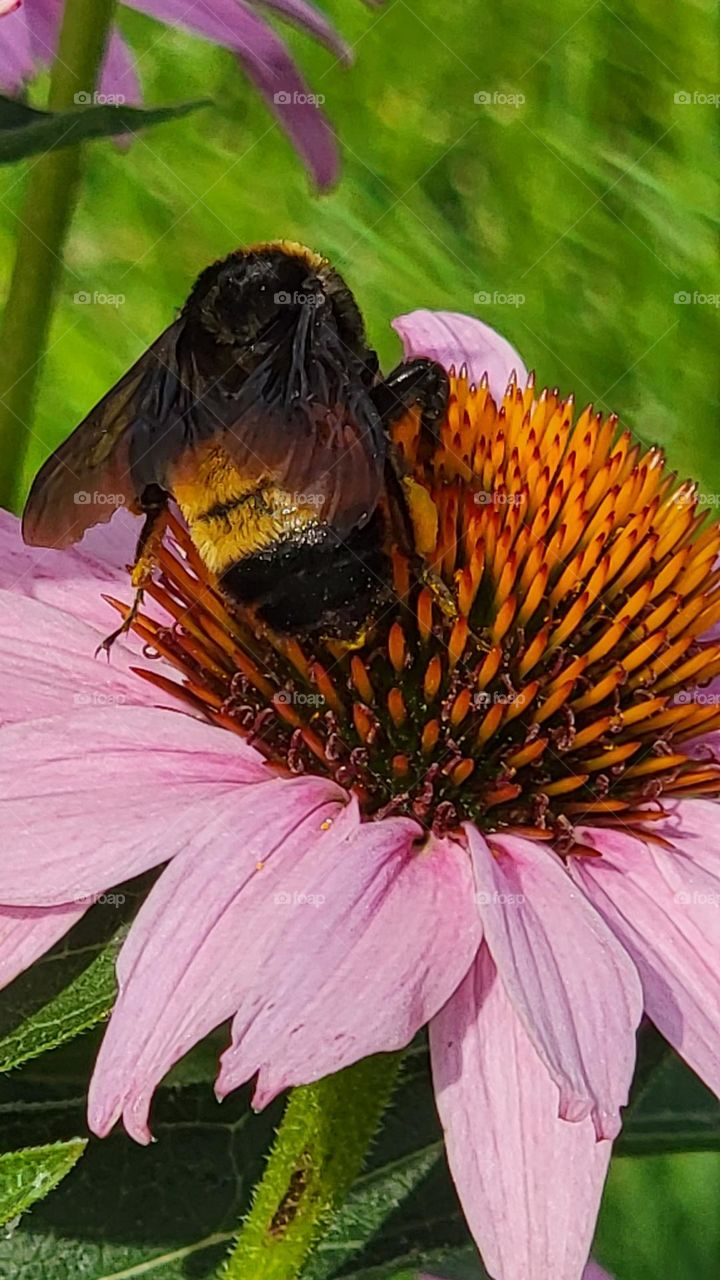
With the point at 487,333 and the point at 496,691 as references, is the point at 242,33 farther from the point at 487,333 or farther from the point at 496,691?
the point at 496,691

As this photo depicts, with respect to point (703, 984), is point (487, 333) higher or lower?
higher

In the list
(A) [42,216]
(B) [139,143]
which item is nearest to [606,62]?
(B) [139,143]

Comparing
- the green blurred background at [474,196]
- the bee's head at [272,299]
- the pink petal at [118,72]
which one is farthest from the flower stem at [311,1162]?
the green blurred background at [474,196]

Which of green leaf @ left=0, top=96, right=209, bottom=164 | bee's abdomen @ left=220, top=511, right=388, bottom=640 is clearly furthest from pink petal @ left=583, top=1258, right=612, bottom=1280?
green leaf @ left=0, top=96, right=209, bottom=164

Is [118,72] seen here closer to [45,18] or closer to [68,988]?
[45,18]

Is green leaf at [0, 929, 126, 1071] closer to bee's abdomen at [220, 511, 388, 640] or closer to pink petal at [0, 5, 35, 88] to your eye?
bee's abdomen at [220, 511, 388, 640]

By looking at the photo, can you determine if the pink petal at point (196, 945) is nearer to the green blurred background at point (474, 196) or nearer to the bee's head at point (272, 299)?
the bee's head at point (272, 299)

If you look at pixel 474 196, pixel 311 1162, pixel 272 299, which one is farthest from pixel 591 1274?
pixel 474 196
